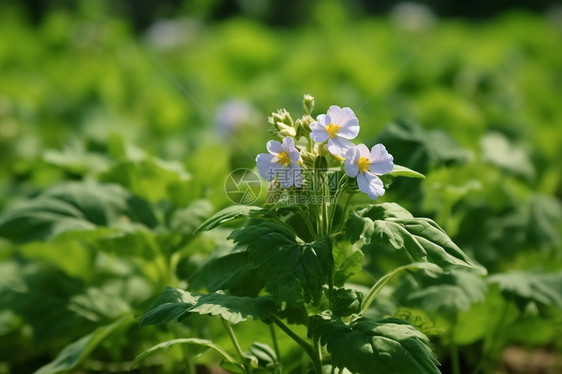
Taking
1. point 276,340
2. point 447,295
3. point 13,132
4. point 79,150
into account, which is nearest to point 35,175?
point 79,150

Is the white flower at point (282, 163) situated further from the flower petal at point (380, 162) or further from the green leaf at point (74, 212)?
the green leaf at point (74, 212)

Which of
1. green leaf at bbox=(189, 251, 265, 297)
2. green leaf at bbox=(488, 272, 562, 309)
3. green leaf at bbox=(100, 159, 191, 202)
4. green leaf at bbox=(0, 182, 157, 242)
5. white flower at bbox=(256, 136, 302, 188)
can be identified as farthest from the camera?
green leaf at bbox=(100, 159, 191, 202)

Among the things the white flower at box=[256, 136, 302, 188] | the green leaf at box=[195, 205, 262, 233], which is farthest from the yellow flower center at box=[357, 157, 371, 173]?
the green leaf at box=[195, 205, 262, 233]

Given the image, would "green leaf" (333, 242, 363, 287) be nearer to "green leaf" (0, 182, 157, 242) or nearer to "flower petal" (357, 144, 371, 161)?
"flower petal" (357, 144, 371, 161)

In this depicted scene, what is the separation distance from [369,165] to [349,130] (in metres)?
0.08

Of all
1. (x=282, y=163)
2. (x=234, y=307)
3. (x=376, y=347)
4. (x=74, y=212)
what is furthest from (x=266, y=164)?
(x=74, y=212)

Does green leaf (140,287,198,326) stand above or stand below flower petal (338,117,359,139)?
below

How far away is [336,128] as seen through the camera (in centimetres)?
137

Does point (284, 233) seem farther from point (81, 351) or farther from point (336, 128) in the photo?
point (81, 351)

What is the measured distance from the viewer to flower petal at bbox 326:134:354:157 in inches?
52.4

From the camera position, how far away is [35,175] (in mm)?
2969

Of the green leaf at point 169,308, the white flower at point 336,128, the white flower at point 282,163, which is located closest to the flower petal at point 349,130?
the white flower at point 336,128

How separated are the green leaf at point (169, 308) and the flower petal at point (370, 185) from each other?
411 millimetres

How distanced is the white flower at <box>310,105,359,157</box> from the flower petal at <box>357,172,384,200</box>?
6cm
